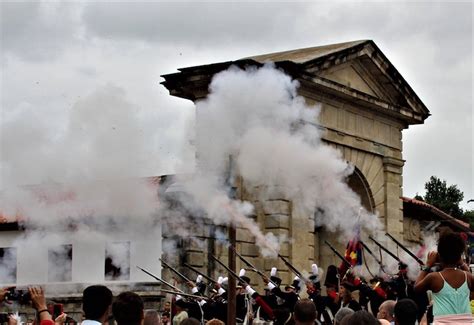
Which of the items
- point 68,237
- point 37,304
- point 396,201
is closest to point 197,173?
point 68,237

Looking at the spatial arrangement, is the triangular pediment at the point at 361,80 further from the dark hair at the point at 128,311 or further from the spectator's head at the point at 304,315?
the dark hair at the point at 128,311

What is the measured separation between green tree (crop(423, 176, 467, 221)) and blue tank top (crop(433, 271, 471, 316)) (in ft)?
218

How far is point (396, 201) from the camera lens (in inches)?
1162

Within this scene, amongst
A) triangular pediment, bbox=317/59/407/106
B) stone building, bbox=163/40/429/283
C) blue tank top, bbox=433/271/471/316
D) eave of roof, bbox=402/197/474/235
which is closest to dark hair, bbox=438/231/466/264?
blue tank top, bbox=433/271/471/316

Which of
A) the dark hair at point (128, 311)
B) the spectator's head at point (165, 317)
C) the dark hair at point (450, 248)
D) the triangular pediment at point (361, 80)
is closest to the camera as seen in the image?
the dark hair at point (128, 311)

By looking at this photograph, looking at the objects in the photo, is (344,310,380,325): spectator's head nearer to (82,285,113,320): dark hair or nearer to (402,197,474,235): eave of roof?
(82,285,113,320): dark hair

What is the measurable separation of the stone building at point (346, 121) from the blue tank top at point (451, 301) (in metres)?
11.9

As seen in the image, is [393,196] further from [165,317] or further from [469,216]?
[469,216]

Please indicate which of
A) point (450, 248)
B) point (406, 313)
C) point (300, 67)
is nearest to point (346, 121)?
point (300, 67)

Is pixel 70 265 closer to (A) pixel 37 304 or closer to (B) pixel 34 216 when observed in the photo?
(B) pixel 34 216

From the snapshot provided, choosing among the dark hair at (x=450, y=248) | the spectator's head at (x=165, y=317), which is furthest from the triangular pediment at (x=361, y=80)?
the dark hair at (x=450, y=248)

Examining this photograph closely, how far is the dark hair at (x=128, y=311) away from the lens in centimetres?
764

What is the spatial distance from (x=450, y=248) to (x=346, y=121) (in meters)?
18.2

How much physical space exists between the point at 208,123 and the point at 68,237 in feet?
14.1
